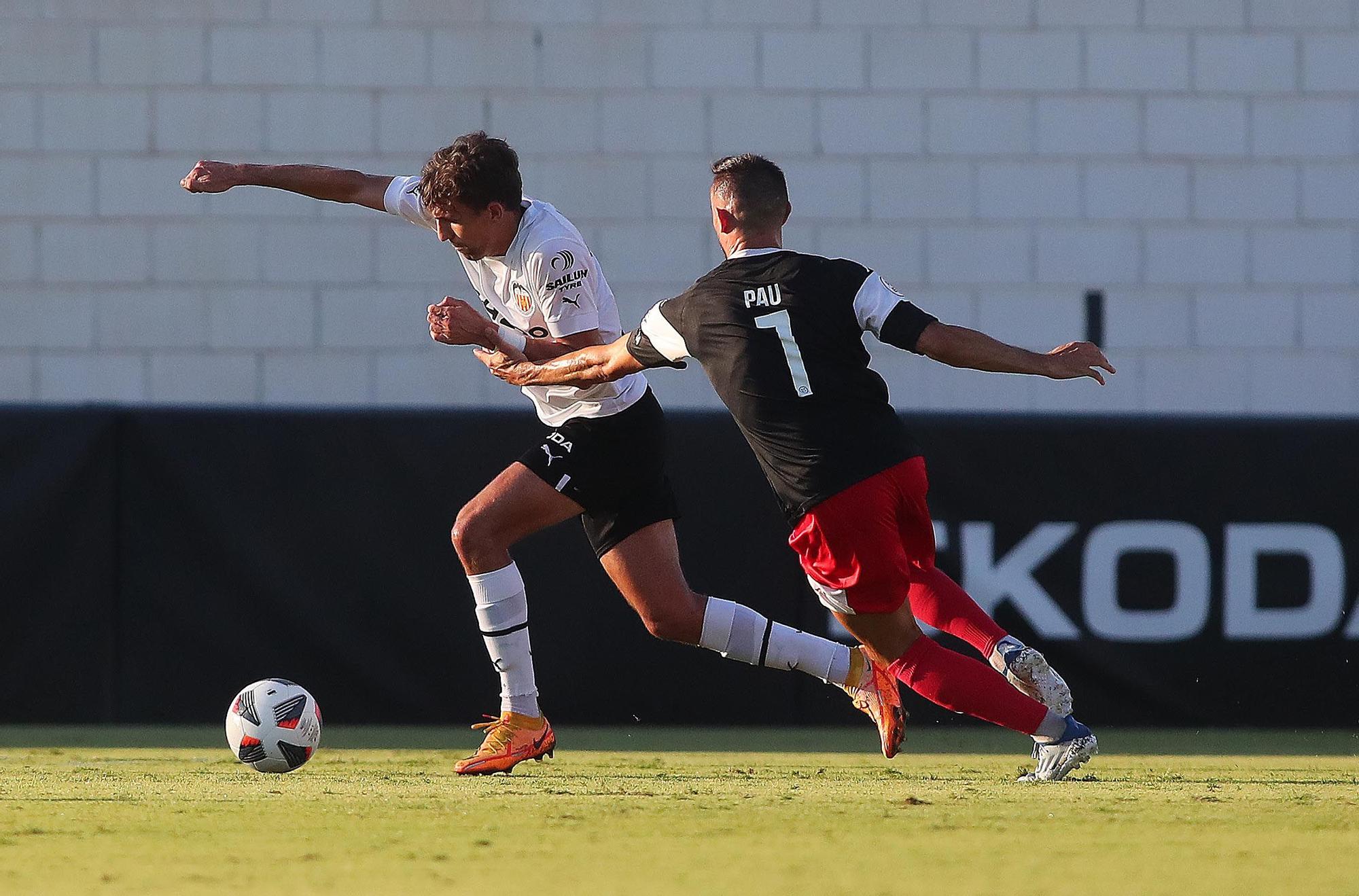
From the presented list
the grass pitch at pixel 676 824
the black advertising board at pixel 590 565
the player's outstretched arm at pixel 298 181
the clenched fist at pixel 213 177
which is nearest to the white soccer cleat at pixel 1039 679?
the grass pitch at pixel 676 824

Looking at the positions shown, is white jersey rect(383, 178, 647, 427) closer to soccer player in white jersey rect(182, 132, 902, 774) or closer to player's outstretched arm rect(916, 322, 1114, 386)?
soccer player in white jersey rect(182, 132, 902, 774)

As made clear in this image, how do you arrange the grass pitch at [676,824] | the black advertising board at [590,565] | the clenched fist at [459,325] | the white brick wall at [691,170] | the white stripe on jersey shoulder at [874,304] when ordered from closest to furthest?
the grass pitch at [676,824]
the white stripe on jersey shoulder at [874,304]
the clenched fist at [459,325]
the black advertising board at [590,565]
the white brick wall at [691,170]

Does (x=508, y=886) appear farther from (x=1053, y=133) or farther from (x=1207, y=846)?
(x=1053, y=133)

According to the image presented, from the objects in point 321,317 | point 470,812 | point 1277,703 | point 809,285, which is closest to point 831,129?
point 321,317

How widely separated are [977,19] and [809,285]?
402cm

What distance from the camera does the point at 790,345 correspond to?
4426mm

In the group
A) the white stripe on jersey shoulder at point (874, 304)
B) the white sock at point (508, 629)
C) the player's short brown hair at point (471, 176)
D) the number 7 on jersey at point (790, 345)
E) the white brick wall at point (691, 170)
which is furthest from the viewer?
the white brick wall at point (691, 170)

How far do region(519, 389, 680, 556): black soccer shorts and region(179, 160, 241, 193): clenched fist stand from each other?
46.2 inches

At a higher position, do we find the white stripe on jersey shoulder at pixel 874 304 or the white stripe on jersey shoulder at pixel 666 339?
the white stripe on jersey shoulder at pixel 874 304

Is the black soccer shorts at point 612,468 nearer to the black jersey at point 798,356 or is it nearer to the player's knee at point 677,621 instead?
the player's knee at point 677,621

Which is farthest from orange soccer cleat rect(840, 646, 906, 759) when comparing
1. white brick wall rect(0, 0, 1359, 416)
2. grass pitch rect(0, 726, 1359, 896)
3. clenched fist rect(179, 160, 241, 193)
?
white brick wall rect(0, 0, 1359, 416)

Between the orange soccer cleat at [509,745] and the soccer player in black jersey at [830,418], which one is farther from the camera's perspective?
the orange soccer cleat at [509,745]

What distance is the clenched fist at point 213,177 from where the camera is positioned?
514 centimetres

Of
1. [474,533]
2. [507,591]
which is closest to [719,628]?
[507,591]
